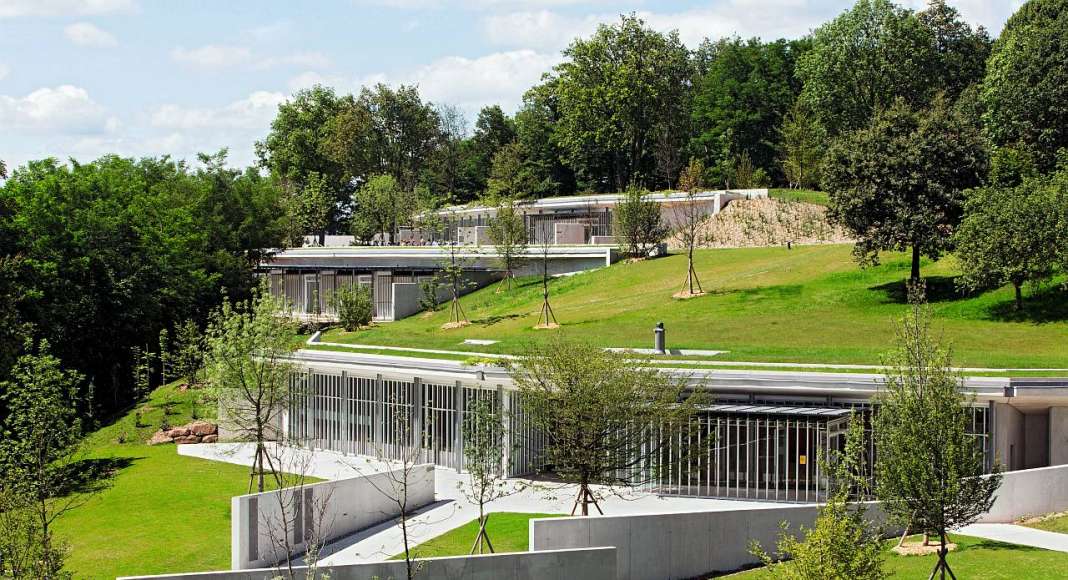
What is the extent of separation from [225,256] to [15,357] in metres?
25.3

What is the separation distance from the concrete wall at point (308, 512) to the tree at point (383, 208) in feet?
183

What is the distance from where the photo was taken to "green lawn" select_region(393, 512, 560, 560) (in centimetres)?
2531

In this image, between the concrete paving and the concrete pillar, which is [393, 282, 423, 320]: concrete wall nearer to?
the concrete paving

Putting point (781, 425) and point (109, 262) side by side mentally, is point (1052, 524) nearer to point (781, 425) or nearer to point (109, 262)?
point (781, 425)

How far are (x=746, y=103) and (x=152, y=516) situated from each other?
69.7 m

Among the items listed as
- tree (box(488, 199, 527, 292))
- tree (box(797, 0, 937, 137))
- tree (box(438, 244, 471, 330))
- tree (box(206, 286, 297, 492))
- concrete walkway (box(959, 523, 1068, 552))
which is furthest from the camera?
tree (box(797, 0, 937, 137))

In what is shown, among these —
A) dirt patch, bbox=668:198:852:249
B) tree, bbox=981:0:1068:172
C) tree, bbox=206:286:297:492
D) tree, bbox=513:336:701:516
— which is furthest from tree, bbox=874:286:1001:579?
dirt patch, bbox=668:198:852:249

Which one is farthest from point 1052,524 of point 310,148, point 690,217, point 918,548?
point 310,148

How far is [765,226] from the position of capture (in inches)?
2650

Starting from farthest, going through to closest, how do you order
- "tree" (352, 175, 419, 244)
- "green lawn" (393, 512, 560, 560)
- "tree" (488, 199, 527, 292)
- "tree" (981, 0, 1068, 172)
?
1. "tree" (352, 175, 419, 244)
2. "tree" (488, 199, 527, 292)
3. "tree" (981, 0, 1068, 172)
4. "green lawn" (393, 512, 560, 560)

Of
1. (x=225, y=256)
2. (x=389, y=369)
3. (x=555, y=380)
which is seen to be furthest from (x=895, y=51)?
(x=555, y=380)

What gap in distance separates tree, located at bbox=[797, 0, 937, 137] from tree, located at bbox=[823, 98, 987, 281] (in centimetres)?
2790

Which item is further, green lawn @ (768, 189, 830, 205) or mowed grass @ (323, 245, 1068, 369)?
green lawn @ (768, 189, 830, 205)

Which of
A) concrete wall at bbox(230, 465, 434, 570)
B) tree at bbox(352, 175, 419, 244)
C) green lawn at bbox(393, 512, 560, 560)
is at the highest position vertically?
tree at bbox(352, 175, 419, 244)
